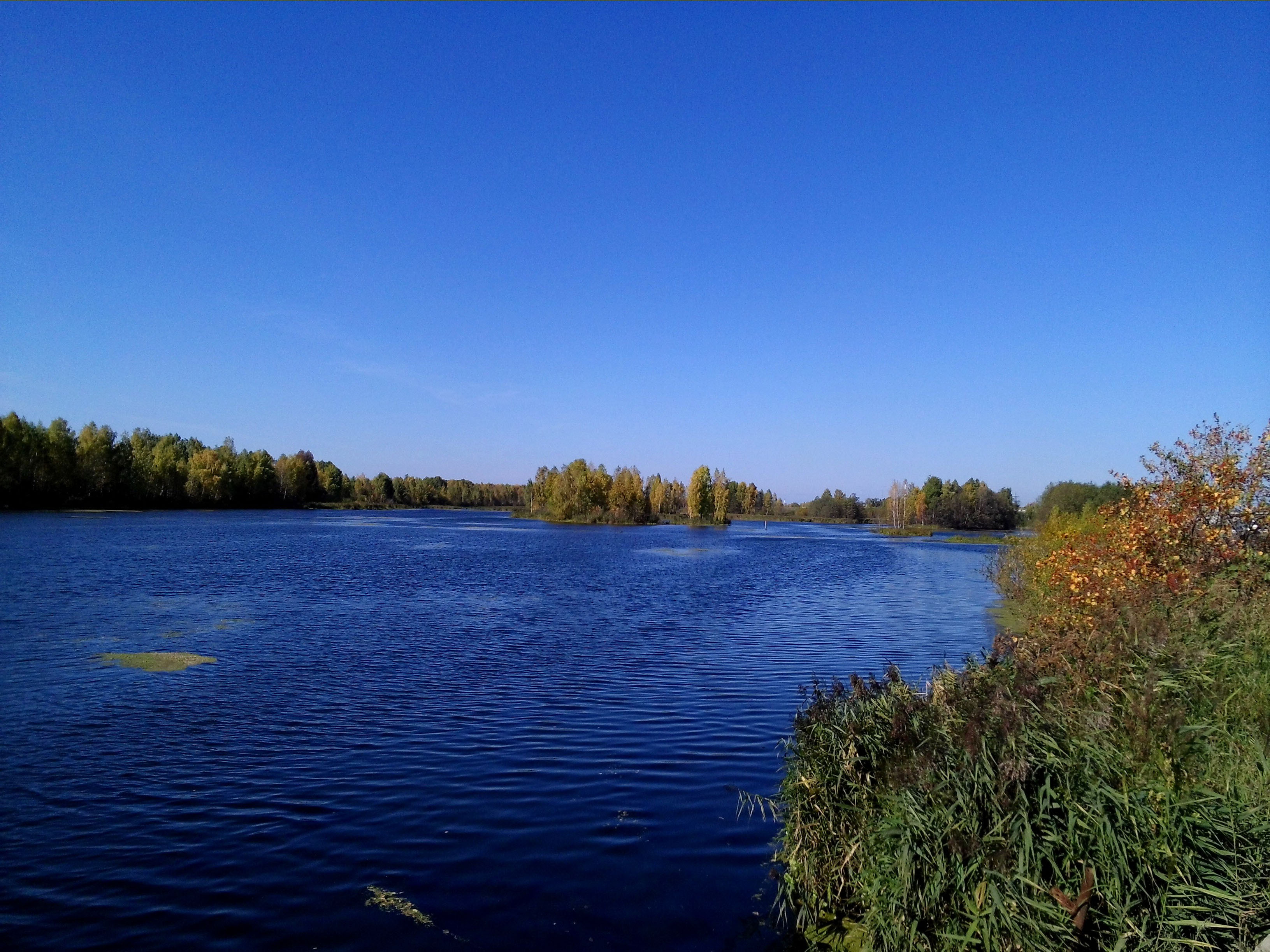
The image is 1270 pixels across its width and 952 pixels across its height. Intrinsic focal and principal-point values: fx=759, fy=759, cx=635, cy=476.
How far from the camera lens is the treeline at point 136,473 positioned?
10450cm

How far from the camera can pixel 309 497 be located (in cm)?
17762

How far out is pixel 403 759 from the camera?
1303cm

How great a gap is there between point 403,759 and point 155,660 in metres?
10.6

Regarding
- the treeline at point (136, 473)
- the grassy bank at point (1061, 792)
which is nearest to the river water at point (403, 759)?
the grassy bank at point (1061, 792)

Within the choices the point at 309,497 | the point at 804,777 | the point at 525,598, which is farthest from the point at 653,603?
the point at 309,497

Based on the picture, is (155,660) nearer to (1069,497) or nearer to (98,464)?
(1069,497)

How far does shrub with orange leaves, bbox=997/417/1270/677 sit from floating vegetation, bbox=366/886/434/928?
7383 millimetres

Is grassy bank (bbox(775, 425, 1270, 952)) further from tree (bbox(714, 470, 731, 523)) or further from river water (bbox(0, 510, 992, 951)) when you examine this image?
tree (bbox(714, 470, 731, 523))

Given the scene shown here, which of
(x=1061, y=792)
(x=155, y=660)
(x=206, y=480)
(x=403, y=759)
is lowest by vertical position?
(x=403, y=759)

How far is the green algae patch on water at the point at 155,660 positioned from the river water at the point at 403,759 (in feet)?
1.15

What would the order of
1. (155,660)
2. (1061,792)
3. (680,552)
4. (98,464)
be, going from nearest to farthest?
(1061,792), (155,660), (680,552), (98,464)

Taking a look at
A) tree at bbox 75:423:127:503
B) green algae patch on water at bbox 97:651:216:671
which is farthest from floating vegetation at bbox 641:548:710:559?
tree at bbox 75:423:127:503

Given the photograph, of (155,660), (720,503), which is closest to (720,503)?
(720,503)

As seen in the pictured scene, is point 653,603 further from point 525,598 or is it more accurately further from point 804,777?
point 804,777
